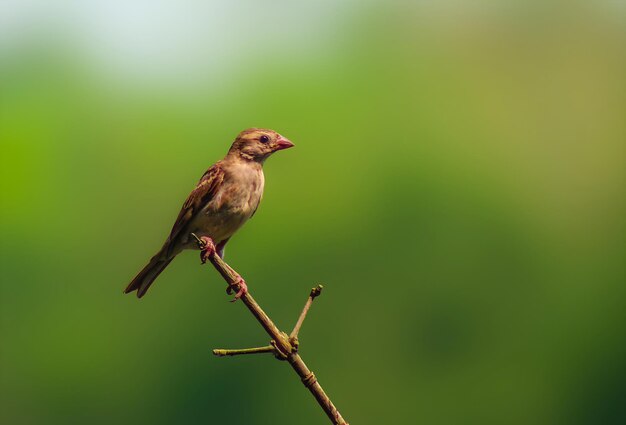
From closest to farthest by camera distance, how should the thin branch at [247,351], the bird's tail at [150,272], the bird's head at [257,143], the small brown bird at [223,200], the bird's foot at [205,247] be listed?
1. the thin branch at [247,351]
2. the bird's foot at [205,247]
3. the bird's tail at [150,272]
4. the small brown bird at [223,200]
5. the bird's head at [257,143]

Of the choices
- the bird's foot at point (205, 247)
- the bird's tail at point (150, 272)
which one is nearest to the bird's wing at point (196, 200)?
the bird's tail at point (150, 272)

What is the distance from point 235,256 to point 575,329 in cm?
→ 1337

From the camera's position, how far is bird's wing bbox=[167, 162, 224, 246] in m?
6.28

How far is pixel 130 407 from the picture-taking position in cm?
3550

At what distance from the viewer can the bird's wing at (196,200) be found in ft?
20.6

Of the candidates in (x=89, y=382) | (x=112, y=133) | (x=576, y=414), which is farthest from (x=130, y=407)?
(x=576, y=414)

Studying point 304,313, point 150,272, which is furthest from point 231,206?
point 304,313

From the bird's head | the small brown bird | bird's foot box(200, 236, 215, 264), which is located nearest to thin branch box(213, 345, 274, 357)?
bird's foot box(200, 236, 215, 264)

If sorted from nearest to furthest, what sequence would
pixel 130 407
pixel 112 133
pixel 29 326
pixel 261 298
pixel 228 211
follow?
pixel 228 211 → pixel 261 298 → pixel 130 407 → pixel 29 326 → pixel 112 133

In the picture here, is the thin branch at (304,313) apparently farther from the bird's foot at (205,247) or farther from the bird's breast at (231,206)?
the bird's breast at (231,206)

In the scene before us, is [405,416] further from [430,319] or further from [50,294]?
[50,294]

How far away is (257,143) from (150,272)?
1041 mm

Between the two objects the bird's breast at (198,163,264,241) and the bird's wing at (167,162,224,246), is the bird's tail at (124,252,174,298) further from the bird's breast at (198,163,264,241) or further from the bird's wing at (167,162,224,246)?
the bird's breast at (198,163,264,241)

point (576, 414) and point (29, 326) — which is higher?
point (576, 414)
